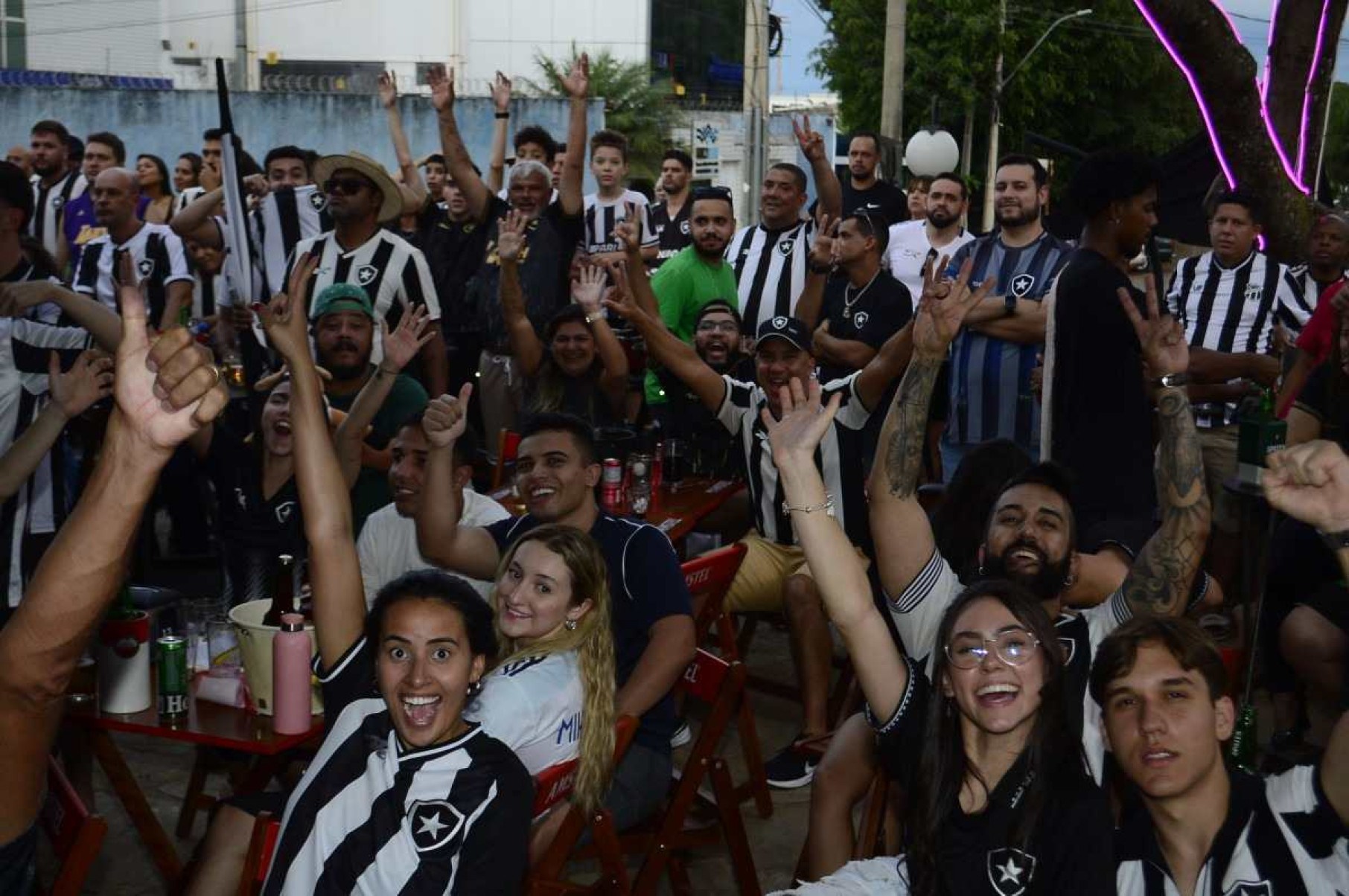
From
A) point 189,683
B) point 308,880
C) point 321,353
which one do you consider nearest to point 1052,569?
point 308,880

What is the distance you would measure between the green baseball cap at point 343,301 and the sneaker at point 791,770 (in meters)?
2.30

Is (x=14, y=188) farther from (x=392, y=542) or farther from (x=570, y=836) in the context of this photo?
(x=570, y=836)

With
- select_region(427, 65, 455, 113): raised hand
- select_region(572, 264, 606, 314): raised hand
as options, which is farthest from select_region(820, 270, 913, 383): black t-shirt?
select_region(427, 65, 455, 113): raised hand

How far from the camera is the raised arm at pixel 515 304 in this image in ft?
22.4

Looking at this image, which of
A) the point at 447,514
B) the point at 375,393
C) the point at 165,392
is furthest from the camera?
the point at 375,393

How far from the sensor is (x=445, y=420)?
4.24 meters

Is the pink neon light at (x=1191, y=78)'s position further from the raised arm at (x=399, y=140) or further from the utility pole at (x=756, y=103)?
the utility pole at (x=756, y=103)

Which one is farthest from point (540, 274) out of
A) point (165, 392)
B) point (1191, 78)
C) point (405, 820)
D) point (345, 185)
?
point (165, 392)

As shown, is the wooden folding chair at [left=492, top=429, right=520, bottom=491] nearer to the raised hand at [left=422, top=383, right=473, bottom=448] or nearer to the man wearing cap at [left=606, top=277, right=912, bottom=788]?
the man wearing cap at [left=606, top=277, right=912, bottom=788]

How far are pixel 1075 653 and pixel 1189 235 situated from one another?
816 cm

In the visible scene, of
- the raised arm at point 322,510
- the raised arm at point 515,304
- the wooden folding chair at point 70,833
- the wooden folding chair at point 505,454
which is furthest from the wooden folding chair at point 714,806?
the raised arm at point 515,304

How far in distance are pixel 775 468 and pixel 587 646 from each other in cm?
202

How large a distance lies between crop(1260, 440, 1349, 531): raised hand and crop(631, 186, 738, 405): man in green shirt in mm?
4781

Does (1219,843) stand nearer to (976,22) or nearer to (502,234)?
(502,234)
